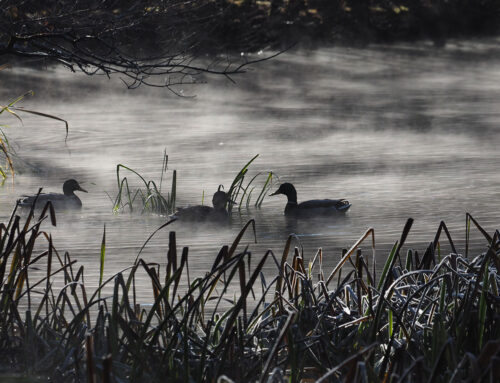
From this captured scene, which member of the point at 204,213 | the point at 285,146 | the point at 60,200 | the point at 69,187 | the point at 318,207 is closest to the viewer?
the point at 204,213

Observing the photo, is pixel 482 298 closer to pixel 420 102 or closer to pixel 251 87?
pixel 420 102

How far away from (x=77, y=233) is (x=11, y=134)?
23.9ft

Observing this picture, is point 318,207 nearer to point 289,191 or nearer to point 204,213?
point 289,191

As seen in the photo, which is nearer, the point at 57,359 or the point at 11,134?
the point at 57,359

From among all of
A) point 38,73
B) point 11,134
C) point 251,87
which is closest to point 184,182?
point 11,134

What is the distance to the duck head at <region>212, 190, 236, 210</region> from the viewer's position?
790 centimetres

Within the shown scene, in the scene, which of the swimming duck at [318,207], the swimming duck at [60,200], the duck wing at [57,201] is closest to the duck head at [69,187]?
the swimming duck at [60,200]

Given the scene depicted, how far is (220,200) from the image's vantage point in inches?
315

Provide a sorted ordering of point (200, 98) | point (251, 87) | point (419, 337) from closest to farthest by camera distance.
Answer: point (419, 337) → point (200, 98) → point (251, 87)

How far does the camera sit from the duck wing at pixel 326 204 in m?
8.02

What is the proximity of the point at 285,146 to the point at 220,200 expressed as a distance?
15.4ft

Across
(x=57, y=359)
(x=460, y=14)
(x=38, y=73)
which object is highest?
(x=460, y=14)

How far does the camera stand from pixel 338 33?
2859 cm

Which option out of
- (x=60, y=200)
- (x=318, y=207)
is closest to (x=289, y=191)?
(x=318, y=207)
